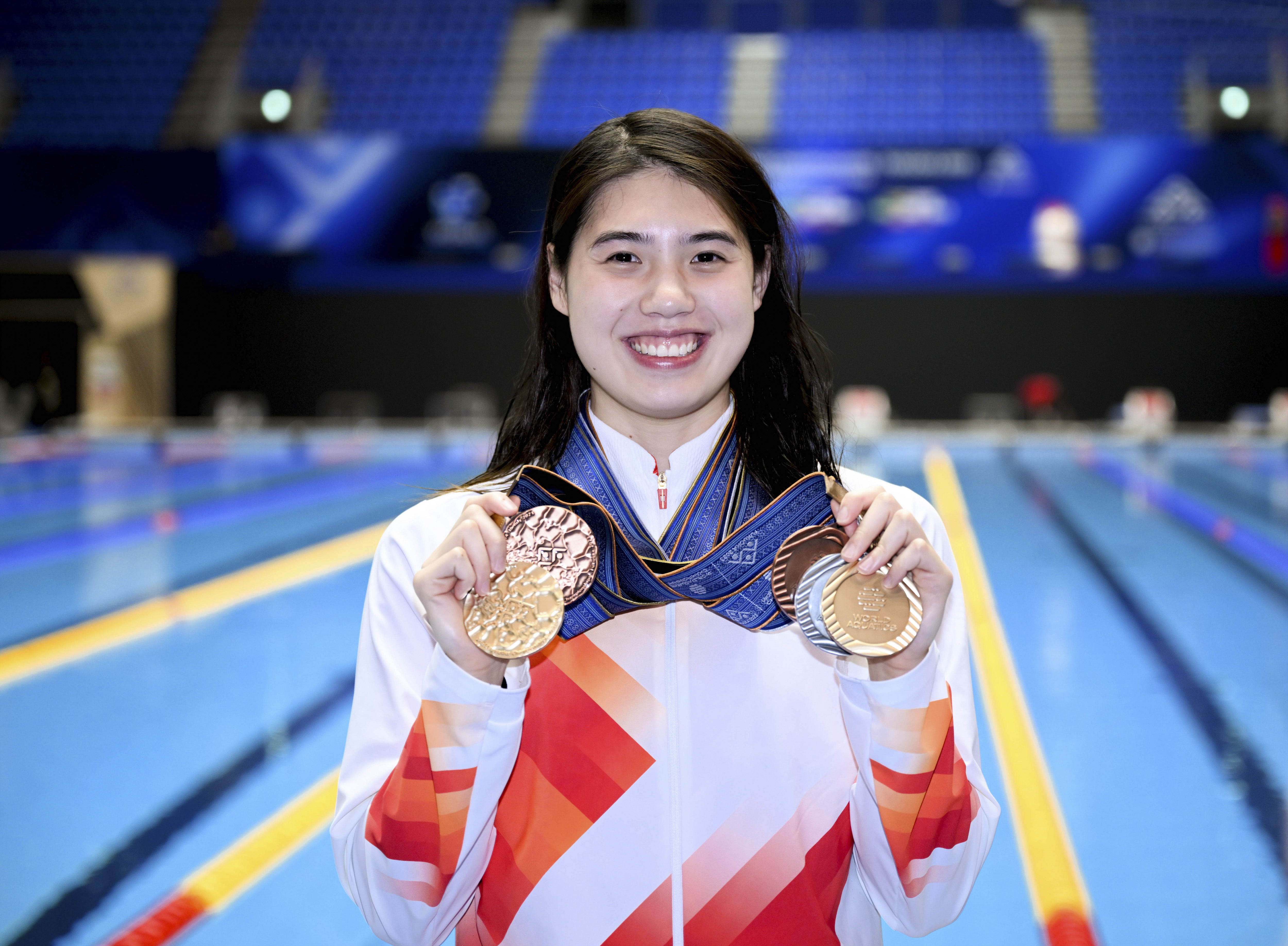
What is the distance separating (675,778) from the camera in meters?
1.16

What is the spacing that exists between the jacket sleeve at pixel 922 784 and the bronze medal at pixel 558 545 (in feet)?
0.91

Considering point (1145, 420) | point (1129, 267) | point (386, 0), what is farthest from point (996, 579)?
point (386, 0)

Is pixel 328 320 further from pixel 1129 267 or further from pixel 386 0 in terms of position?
pixel 1129 267

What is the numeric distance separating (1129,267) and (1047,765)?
1181 cm

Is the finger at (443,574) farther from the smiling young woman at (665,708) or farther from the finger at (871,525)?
the finger at (871,525)

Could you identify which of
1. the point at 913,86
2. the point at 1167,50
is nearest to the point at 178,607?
the point at 913,86

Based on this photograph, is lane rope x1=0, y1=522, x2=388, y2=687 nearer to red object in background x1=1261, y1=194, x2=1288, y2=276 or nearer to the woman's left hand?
the woman's left hand

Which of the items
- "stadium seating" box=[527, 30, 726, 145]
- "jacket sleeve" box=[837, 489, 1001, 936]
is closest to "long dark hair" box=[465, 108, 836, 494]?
"jacket sleeve" box=[837, 489, 1001, 936]

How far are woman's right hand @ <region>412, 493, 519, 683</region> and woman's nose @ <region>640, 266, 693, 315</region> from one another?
10.6 inches

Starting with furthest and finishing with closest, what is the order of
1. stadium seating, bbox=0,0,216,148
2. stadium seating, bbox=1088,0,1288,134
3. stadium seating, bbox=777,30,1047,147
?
stadium seating, bbox=0,0,216,148
stadium seating, bbox=777,30,1047,147
stadium seating, bbox=1088,0,1288,134

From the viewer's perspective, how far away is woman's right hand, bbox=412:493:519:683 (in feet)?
3.31

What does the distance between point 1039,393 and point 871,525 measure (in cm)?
1414

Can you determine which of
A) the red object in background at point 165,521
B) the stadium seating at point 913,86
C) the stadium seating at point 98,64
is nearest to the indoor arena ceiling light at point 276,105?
the stadium seating at point 98,64

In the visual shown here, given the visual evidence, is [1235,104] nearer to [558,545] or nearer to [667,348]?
[667,348]
